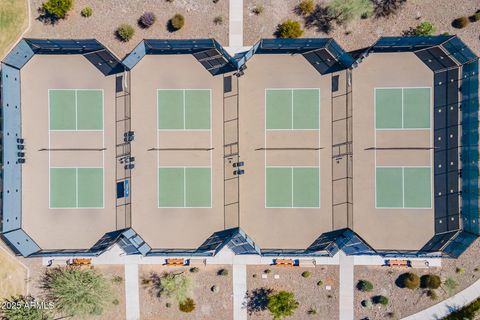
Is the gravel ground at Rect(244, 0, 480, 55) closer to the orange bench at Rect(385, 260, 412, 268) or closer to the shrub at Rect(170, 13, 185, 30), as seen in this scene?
the shrub at Rect(170, 13, 185, 30)

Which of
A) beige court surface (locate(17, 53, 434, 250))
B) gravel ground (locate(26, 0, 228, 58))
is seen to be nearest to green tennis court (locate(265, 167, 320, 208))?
beige court surface (locate(17, 53, 434, 250))

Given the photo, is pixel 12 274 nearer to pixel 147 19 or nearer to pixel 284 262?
pixel 284 262

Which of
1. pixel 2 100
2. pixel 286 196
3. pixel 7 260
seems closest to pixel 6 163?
pixel 2 100

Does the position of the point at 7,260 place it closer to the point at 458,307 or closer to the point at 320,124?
the point at 320,124

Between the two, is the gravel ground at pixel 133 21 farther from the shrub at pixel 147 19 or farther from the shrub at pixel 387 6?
the shrub at pixel 387 6

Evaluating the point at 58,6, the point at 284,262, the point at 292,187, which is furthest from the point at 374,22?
the point at 58,6

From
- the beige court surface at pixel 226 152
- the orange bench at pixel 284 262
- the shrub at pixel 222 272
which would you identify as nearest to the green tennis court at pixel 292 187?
the beige court surface at pixel 226 152
